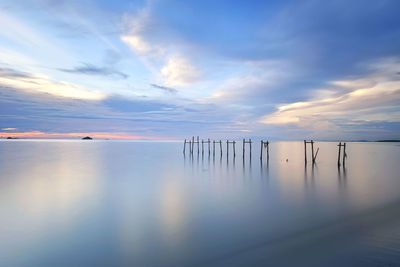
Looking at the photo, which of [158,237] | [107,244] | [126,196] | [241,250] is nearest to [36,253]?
[107,244]

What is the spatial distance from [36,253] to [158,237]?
297 centimetres

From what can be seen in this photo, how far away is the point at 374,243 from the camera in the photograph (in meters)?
6.07

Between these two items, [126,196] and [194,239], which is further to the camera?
[126,196]

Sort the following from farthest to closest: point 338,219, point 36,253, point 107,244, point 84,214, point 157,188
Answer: point 157,188 < point 84,214 < point 338,219 < point 107,244 < point 36,253

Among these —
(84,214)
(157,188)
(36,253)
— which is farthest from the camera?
(157,188)

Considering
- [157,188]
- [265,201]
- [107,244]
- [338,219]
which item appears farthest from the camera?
[157,188]

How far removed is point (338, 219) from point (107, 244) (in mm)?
7487

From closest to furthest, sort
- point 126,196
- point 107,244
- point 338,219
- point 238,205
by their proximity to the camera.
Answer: point 107,244 → point 338,219 → point 238,205 → point 126,196

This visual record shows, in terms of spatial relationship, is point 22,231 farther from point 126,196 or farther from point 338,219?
point 338,219

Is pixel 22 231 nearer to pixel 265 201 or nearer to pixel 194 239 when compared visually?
pixel 194 239

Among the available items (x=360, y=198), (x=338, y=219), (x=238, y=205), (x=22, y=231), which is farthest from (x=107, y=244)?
(x=360, y=198)

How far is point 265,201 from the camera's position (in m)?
11.1

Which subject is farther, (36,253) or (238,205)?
(238,205)

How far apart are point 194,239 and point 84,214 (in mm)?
4804
